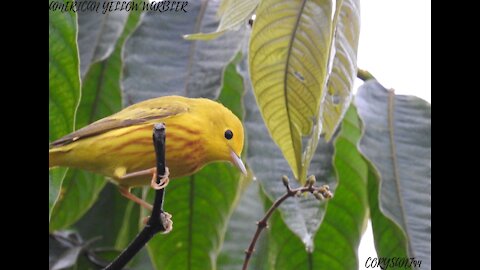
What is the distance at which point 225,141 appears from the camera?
1.01 metres

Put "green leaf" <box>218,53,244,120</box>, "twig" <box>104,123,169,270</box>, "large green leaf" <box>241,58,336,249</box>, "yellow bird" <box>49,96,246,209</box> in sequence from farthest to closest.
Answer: "green leaf" <box>218,53,244,120</box>
"large green leaf" <box>241,58,336,249</box>
"yellow bird" <box>49,96,246,209</box>
"twig" <box>104,123,169,270</box>

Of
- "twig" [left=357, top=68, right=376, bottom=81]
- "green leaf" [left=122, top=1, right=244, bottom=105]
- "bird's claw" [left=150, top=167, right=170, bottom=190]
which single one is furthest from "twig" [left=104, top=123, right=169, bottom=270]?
"twig" [left=357, top=68, right=376, bottom=81]

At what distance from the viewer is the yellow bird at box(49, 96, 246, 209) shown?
98 centimetres

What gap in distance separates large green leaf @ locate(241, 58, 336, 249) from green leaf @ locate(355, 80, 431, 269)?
0.17ft

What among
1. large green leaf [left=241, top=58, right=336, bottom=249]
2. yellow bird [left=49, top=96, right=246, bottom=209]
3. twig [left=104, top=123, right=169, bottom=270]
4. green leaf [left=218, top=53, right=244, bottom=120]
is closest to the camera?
twig [left=104, top=123, right=169, bottom=270]

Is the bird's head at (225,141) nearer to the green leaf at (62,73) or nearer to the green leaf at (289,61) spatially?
the green leaf at (289,61)

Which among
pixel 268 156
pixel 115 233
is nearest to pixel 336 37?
pixel 268 156

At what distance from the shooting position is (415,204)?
1.13 m

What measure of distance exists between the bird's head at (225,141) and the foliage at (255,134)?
4cm

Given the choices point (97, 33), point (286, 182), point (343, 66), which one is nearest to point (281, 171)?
point (286, 182)

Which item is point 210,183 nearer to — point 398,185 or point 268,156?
point 268,156

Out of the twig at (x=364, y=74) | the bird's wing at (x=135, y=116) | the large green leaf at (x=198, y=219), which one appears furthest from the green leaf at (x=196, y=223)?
the twig at (x=364, y=74)

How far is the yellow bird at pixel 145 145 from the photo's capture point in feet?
3.21

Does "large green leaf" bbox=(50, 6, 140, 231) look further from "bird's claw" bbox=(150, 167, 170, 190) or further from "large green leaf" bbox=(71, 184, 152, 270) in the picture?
"bird's claw" bbox=(150, 167, 170, 190)
